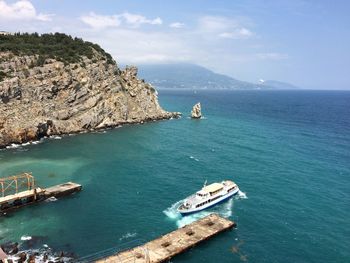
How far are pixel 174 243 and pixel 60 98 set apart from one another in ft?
309

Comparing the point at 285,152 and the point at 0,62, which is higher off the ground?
the point at 0,62

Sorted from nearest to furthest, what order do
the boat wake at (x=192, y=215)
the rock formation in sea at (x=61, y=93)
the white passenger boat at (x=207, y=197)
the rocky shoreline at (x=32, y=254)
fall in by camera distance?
the rocky shoreline at (x=32, y=254) < the boat wake at (x=192, y=215) < the white passenger boat at (x=207, y=197) < the rock formation in sea at (x=61, y=93)

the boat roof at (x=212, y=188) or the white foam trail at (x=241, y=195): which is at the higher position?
the boat roof at (x=212, y=188)

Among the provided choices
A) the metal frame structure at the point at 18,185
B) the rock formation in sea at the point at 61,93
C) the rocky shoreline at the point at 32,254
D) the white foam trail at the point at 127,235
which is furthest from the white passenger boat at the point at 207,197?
the rock formation in sea at the point at 61,93

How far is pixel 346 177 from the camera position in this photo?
87688 millimetres

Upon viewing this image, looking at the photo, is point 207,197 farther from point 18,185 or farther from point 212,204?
point 18,185

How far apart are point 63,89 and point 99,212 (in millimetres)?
80696

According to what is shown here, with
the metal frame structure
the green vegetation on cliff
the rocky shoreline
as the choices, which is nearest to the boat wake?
the rocky shoreline

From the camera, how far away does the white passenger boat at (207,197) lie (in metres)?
66.9

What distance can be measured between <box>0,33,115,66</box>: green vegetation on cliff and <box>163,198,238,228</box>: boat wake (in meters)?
91.7

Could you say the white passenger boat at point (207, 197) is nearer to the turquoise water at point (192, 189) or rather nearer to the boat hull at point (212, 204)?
the boat hull at point (212, 204)

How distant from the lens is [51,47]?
479 feet

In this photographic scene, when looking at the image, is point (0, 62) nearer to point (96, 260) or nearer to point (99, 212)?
point (99, 212)

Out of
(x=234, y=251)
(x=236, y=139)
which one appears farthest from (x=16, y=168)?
(x=236, y=139)
